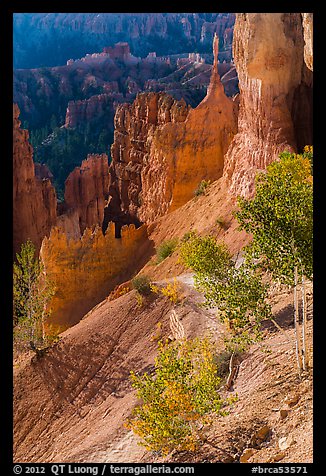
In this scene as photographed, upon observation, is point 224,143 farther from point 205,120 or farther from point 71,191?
point 71,191

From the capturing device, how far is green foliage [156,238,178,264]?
86.8 feet

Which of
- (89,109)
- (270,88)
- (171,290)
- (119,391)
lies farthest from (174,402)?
(89,109)

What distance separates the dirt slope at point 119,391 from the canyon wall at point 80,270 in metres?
6.54

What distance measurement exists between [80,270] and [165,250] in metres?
4.16

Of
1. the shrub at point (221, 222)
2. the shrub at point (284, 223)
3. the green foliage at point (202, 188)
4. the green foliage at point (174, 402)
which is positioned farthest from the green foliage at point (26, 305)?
the green foliage at point (202, 188)

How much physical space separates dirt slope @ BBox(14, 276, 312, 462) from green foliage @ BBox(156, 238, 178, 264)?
22.3 ft

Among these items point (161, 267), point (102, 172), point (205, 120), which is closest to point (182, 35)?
point (102, 172)

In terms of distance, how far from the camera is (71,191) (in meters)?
55.6

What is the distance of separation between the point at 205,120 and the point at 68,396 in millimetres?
20163

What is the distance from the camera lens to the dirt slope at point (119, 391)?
1012 centimetres

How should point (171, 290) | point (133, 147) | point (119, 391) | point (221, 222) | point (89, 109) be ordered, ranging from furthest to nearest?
point (89, 109) → point (133, 147) → point (221, 222) → point (171, 290) → point (119, 391)

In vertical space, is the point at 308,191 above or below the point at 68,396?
above

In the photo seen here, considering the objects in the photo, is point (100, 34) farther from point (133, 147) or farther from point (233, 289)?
point (233, 289)

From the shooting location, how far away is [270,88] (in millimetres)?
21891
